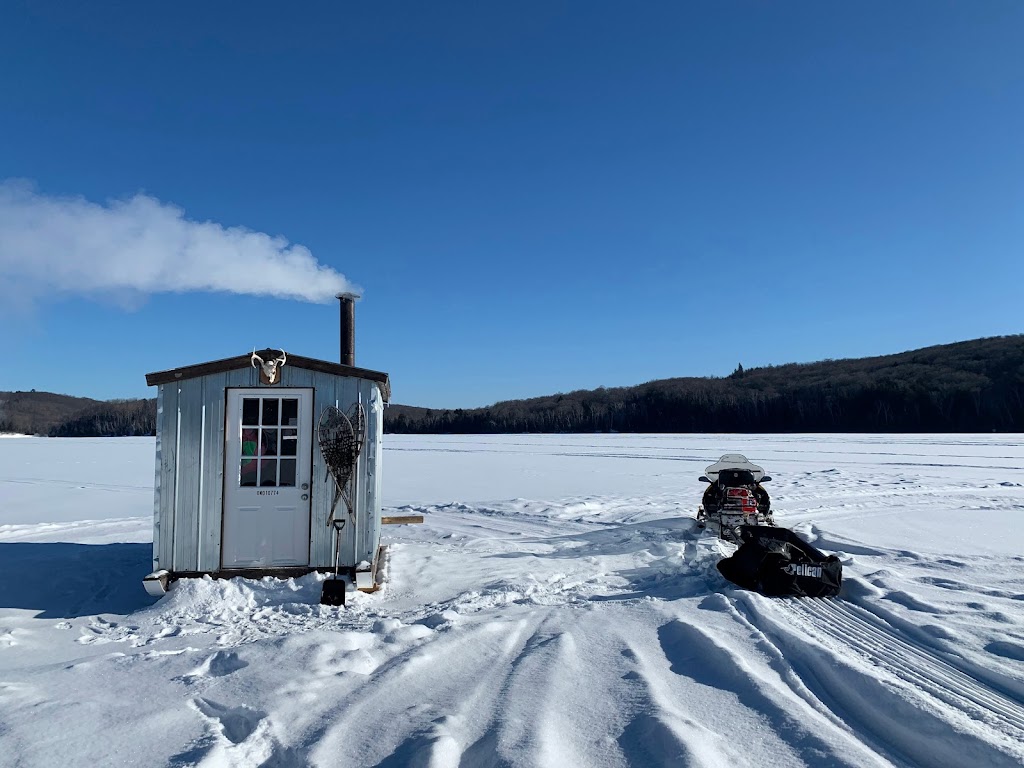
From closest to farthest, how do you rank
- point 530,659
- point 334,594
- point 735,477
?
point 530,659 → point 334,594 → point 735,477

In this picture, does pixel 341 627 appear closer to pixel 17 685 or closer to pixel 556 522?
pixel 17 685

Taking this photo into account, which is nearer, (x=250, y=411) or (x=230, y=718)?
(x=230, y=718)

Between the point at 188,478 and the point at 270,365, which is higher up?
the point at 270,365

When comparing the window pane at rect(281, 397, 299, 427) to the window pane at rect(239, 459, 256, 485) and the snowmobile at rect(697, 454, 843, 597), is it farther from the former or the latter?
the snowmobile at rect(697, 454, 843, 597)

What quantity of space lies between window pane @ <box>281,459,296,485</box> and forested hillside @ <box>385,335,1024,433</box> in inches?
2360

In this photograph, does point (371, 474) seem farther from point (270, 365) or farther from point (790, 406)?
point (790, 406)

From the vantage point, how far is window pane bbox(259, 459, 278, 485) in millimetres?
6629

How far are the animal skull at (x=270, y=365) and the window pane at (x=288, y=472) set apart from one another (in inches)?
35.6

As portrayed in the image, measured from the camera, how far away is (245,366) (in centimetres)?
664

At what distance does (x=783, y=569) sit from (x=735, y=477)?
4511 millimetres

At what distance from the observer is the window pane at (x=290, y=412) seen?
668 cm

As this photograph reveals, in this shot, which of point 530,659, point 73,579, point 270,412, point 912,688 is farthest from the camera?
point 73,579

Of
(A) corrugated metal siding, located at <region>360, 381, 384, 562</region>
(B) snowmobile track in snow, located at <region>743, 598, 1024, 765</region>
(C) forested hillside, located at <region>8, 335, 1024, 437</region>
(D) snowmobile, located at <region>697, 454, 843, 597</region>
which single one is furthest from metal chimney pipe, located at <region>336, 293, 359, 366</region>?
(C) forested hillside, located at <region>8, 335, 1024, 437</region>

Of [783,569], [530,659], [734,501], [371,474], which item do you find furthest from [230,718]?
[734,501]
